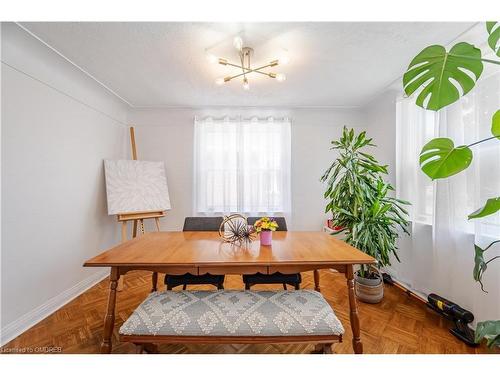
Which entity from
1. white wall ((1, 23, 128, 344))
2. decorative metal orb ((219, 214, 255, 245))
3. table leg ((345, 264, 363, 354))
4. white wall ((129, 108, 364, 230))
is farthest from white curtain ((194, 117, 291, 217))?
table leg ((345, 264, 363, 354))

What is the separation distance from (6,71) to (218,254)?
89.7 inches

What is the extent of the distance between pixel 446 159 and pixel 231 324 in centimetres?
152

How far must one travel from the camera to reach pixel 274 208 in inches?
129

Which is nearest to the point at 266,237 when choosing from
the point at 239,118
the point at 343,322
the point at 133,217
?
the point at 343,322

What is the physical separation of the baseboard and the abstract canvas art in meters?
0.89

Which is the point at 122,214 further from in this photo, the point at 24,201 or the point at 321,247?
the point at 321,247

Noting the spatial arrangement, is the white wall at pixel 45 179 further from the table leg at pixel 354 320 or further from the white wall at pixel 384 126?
the white wall at pixel 384 126

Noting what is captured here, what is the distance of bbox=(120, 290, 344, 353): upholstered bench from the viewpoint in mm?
1157

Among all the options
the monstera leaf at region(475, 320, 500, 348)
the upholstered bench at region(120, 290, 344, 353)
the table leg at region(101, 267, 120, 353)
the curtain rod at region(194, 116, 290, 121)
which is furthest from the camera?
the curtain rod at region(194, 116, 290, 121)

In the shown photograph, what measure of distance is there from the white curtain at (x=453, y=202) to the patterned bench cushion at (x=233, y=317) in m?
1.44

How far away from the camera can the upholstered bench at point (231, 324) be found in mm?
1157

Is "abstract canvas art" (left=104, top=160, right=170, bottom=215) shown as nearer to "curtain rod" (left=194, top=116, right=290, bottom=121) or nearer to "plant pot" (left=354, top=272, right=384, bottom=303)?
"curtain rod" (left=194, top=116, right=290, bottom=121)

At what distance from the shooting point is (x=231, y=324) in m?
1.17
